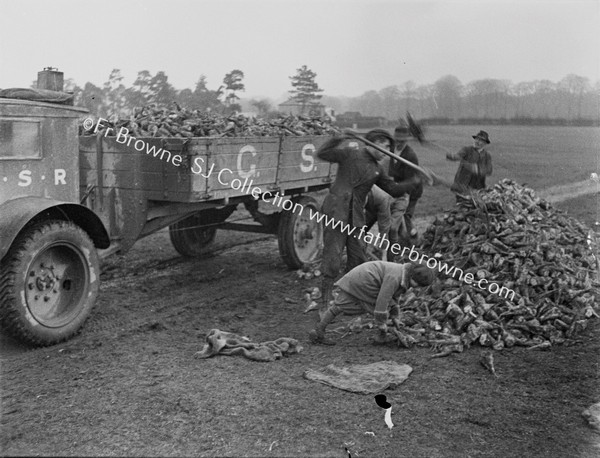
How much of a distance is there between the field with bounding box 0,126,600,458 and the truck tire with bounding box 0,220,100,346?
218mm

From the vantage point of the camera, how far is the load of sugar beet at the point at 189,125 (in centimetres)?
704

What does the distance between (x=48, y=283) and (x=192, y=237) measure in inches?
144

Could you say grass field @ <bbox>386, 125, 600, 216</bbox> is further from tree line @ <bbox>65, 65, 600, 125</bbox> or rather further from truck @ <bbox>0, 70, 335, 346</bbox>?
truck @ <bbox>0, 70, 335, 346</bbox>

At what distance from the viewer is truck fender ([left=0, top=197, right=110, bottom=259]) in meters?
5.19

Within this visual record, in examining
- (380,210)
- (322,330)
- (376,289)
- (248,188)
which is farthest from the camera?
(380,210)

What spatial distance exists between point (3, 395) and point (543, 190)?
55.1 feet

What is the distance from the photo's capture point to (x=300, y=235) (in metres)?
8.87

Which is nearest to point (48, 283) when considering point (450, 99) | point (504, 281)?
point (504, 281)

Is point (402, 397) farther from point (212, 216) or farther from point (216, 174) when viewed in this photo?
point (212, 216)

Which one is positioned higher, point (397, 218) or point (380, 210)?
point (380, 210)

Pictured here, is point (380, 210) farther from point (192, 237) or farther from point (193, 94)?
point (193, 94)

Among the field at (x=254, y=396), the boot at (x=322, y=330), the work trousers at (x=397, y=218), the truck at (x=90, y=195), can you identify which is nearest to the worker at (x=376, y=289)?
the boot at (x=322, y=330)

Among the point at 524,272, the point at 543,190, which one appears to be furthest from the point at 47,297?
the point at 543,190

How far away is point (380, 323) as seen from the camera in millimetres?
5824
